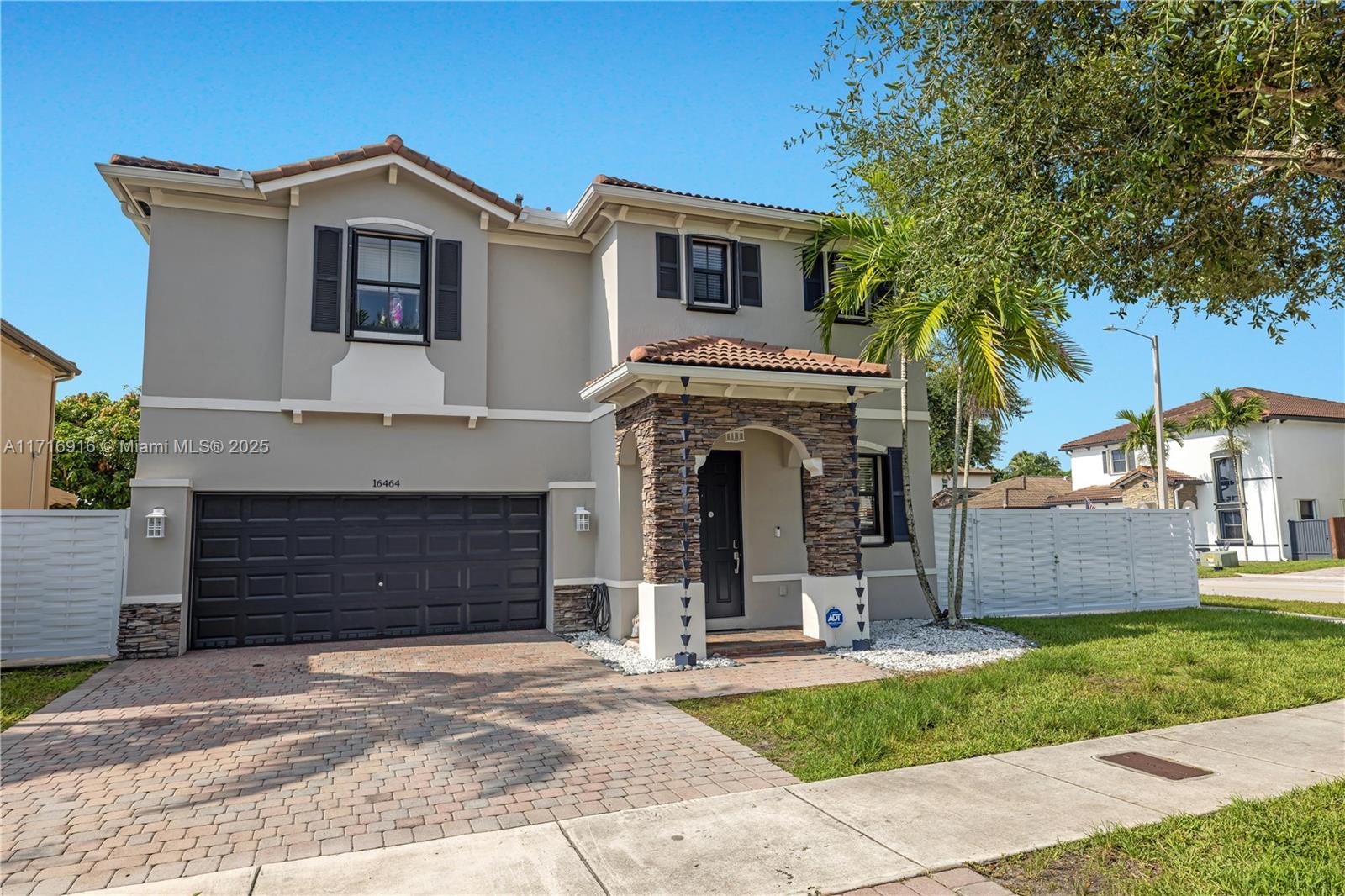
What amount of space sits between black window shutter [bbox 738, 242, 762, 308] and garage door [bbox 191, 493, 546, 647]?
512cm

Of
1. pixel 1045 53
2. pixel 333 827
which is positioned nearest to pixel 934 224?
pixel 1045 53

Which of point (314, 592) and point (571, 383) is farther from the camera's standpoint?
point (571, 383)

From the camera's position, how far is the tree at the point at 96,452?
2227cm

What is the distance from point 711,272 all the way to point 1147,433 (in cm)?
3185

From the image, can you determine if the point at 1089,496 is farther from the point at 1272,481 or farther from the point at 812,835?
the point at 812,835

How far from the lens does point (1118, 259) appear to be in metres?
7.42

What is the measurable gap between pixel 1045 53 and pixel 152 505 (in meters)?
12.5

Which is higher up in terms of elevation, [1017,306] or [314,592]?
[1017,306]

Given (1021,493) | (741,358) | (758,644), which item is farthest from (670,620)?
(1021,493)

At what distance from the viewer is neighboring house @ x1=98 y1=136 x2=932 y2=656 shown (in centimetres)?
1158

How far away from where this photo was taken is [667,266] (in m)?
13.4

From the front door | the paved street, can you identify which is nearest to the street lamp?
the paved street

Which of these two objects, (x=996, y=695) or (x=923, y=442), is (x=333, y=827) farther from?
(x=923, y=442)

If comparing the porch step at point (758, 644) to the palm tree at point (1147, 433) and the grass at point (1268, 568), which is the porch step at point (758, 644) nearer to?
the grass at point (1268, 568)
